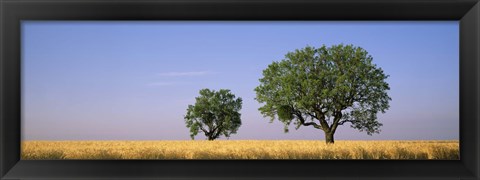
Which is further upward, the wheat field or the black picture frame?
the black picture frame

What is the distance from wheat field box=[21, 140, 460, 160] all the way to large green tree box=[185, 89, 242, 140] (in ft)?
37.5

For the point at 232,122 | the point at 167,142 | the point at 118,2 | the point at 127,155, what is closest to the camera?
the point at 118,2

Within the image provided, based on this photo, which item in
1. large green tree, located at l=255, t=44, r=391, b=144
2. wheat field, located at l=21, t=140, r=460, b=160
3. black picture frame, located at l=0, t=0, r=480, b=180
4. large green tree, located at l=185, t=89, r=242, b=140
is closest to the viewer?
black picture frame, located at l=0, t=0, r=480, b=180

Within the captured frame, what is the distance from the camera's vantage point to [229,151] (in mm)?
6109

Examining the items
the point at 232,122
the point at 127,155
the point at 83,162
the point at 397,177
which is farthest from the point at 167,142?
the point at 232,122

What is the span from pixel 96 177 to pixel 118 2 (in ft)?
4.51

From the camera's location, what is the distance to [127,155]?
18.6 feet

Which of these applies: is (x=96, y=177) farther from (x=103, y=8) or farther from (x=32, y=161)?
(x=103, y=8)

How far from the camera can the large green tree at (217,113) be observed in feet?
62.4

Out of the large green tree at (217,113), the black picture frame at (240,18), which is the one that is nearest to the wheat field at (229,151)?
the black picture frame at (240,18)

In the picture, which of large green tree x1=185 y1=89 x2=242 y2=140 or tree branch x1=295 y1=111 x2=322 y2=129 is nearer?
tree branch x1=295 y1=111 x2=322 y2=129

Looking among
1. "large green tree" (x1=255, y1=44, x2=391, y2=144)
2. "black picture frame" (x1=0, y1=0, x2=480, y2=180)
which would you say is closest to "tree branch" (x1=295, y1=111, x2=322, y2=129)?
"large green tree" (x1=255, y1=44, x2=391, y2=144)

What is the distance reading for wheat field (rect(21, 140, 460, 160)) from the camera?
534 centimetres

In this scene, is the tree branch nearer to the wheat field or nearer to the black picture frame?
the wheat field
